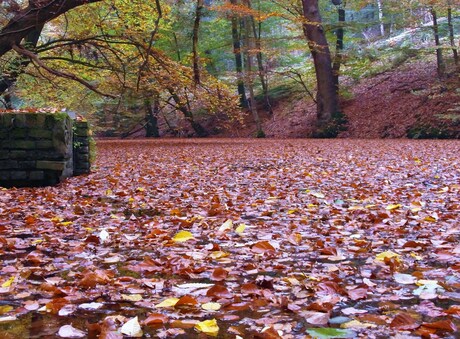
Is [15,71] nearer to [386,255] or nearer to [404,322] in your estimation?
[386,255]

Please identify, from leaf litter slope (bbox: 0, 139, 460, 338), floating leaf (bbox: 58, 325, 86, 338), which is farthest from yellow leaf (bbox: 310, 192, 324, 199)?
floating leaf (bbox: 58, 325, 86, 338)

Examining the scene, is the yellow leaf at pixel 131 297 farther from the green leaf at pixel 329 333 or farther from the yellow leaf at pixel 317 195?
the yellow leaf at pixel 317 195

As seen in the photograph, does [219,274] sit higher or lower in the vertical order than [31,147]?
lower

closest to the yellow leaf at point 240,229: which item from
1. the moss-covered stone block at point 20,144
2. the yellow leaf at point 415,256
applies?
the yellow leaf at point 415,256

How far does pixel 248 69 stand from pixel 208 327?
22.6 metres

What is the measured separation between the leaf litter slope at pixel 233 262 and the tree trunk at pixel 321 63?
48.4ft

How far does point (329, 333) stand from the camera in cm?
181

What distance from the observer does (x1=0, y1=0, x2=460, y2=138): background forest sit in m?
14.3

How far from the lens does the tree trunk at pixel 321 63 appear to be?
19797mm

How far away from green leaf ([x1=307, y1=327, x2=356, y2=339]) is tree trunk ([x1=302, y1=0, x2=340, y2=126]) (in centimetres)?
1871

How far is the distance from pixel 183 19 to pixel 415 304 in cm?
2471

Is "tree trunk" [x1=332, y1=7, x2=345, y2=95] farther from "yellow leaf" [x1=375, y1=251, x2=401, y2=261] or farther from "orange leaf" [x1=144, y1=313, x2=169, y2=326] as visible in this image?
"orange leaf" [x1=144, y1=313, x2=169, y2=326]

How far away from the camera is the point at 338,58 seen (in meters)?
21.8

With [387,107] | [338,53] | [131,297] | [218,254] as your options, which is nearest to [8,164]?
[218,254]
